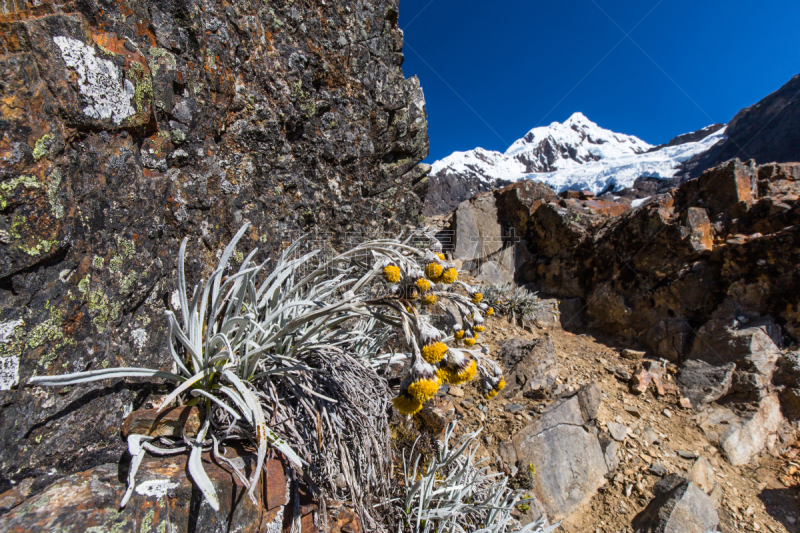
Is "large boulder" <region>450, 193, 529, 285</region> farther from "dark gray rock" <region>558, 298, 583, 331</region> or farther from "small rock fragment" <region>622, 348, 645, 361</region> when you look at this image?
"small rock fragment" <region>622, 348, 645, 361</region>

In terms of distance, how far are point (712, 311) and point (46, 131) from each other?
560cm

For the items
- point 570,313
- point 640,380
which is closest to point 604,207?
point 570,313

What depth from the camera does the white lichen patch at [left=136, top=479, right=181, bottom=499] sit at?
1.07m

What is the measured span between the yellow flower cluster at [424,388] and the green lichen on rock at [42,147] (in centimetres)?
145

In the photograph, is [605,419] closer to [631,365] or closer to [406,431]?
[631,365]

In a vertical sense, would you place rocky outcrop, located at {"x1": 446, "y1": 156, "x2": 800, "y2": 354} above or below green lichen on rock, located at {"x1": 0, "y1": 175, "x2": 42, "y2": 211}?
above

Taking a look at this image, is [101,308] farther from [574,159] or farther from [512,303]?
[574,159]

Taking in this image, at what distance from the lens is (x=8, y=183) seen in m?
1.03

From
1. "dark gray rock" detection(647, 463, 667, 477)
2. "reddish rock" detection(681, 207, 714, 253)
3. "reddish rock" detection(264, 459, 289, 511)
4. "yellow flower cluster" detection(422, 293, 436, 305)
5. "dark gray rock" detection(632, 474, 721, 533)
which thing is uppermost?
"reddish rock" detection(681, 207, 714, 253)

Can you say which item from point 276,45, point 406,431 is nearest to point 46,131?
point 276,45

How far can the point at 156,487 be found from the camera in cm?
109

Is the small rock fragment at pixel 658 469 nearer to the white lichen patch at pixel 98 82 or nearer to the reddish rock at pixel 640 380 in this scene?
the reddish rock at pixel 640 380

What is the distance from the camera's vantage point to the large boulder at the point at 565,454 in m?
2.27

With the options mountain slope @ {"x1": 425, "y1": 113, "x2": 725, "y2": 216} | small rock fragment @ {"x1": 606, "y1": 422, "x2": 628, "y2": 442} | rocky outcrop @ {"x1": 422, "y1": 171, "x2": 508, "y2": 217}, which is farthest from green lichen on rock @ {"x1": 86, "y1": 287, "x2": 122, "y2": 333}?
rocky outcrop @ {"x1": 422, "y1": 171, "x2": 508, "y2": 217}
